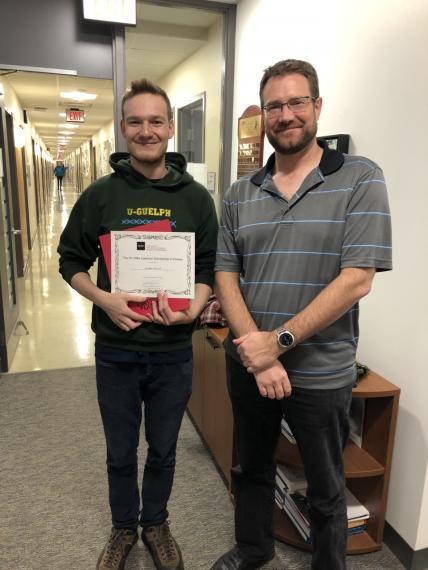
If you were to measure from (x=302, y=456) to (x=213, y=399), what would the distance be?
38.8 inches

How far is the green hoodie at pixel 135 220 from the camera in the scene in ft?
4.83

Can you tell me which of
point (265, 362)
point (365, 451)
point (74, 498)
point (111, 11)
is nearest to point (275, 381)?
point (265, 362)

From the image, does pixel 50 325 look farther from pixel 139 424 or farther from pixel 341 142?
pixel 341 142

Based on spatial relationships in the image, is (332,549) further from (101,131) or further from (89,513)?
(101,131)

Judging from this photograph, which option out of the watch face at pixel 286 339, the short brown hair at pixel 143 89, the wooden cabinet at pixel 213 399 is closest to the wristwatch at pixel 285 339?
the watch face at pixel 286 339

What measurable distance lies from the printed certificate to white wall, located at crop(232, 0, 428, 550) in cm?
90

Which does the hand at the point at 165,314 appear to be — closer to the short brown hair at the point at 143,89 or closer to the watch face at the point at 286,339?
the watch face at the point at 286,339

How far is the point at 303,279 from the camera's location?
1.32 meters

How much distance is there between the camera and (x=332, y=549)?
4.84ft

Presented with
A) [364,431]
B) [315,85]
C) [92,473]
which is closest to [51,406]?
[92,473]

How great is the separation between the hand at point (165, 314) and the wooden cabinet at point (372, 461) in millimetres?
773

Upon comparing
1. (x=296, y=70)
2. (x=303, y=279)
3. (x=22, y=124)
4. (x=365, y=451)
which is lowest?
(x=365, y=451)

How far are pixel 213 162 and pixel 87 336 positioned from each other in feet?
6.72

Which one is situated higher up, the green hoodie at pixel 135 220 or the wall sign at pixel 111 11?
the wall sign at pixel 111 11
